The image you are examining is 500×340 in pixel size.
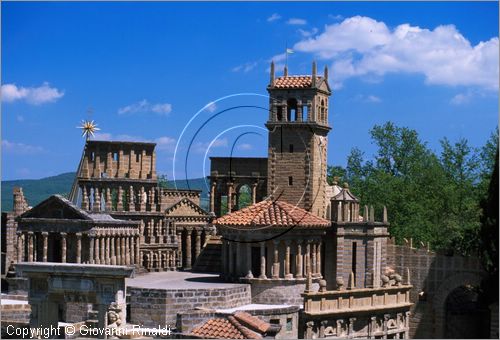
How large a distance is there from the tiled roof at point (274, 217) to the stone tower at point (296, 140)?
434cm

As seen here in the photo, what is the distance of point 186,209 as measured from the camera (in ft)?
252

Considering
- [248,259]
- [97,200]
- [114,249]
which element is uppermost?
[97,200]

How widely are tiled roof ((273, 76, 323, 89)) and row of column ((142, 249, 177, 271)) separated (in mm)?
14726

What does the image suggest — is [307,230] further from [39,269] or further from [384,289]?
[39,269]

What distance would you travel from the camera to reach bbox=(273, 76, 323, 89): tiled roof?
6203 centimetres

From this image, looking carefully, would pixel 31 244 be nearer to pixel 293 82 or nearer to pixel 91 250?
pixel 91 250

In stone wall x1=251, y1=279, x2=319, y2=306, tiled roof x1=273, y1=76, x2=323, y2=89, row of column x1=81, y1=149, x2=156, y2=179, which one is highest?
tiled roof x1=273, y1=76, x2=323, y2=89

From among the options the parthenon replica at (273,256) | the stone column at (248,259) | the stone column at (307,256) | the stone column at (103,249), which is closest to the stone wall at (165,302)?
the parthenon replica at (273,256)

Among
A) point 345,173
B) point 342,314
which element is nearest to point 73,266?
point 342,314

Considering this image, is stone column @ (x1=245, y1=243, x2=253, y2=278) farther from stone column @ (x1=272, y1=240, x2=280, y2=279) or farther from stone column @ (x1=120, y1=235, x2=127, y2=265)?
stone column @ (x1=120, y1=235, x2=127, y2=265)

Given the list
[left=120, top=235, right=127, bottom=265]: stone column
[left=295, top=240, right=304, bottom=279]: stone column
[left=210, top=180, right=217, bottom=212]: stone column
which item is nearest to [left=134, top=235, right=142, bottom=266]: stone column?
[left=120, top=235, right=127, bottom=265]: stone column

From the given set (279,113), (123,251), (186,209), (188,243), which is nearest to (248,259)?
(123,251)

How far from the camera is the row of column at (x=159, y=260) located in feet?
223

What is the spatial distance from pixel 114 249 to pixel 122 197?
10437 millimetres
